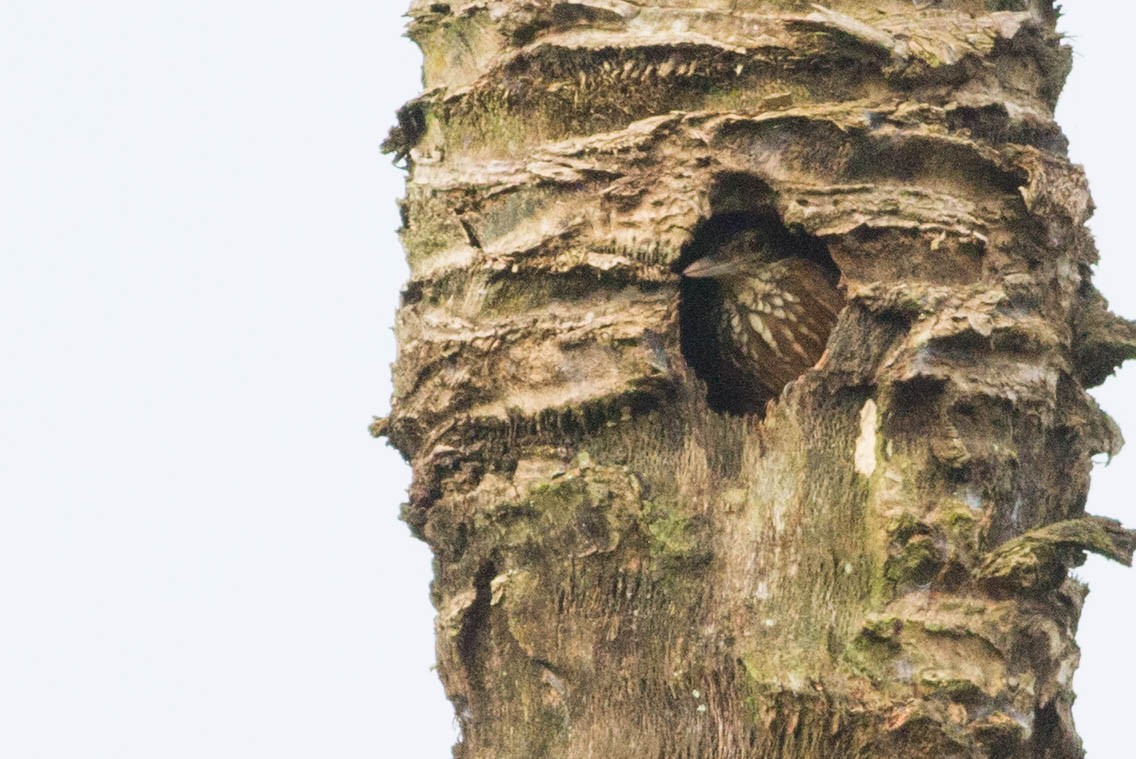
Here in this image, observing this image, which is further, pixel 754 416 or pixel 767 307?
pixel 767 307

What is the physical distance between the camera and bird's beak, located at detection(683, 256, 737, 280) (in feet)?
11.9

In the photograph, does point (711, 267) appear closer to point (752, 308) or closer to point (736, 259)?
point (736, 259)

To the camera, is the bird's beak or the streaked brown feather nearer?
the bird's beak

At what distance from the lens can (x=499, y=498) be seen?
10.7 ft

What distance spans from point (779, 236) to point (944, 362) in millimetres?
662

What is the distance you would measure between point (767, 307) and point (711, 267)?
0.64 m

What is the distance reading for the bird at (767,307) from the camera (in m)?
3.88

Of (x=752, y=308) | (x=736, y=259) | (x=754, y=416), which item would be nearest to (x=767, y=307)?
(x=752, y=308)

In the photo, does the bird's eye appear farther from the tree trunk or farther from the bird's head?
the tree trunk

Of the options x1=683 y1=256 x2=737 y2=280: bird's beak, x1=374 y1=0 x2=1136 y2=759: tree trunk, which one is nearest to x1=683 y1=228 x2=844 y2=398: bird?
x1=683 y1=256 x2=737 y2=280: bird's beak

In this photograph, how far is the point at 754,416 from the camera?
10.8ft

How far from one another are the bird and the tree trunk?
1.50ft

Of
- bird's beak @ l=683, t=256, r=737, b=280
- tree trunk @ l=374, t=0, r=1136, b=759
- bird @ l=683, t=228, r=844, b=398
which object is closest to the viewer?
tree trunk @ l=374, t=0, r=1136, b=759

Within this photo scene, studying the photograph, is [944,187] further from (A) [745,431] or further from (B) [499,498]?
(B) [499,498]
